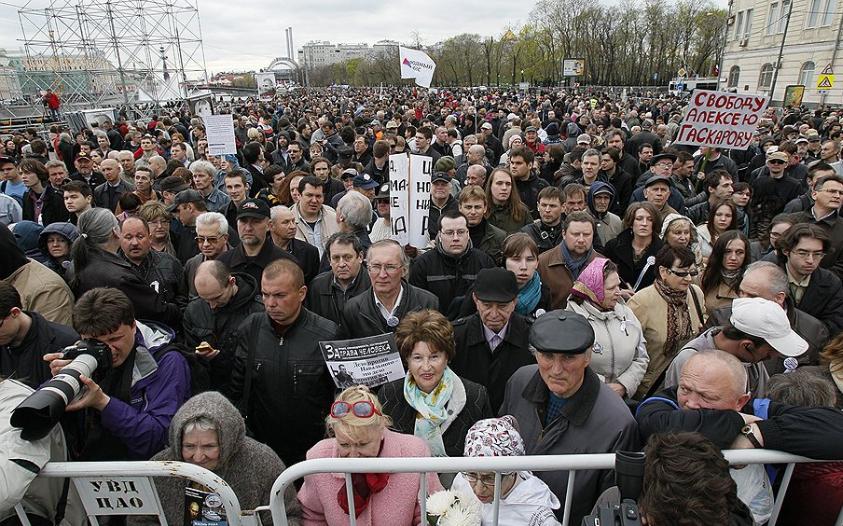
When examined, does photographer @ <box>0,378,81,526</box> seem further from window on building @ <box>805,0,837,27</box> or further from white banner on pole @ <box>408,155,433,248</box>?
window on building @ <box>805,0,837,27</box>

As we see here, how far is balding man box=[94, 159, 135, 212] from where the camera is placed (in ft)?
23.5

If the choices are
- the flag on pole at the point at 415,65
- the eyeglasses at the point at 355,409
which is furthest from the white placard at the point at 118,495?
the flag on pole at the point at 415,65

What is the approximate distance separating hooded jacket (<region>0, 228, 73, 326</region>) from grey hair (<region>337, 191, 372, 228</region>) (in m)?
2.34

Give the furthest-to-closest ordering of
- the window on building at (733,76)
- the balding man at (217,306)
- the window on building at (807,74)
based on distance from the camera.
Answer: the window on building at (733,76), the window on building at (807,74), the balding man at (217,306)

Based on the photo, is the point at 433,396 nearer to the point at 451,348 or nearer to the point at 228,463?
the point at 451,348

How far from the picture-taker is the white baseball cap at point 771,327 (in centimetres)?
257

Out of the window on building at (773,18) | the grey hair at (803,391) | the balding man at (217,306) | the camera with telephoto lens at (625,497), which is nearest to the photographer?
the camera with telephoto lens at (625,497)

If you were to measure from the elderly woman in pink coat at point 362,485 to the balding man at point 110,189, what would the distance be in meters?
6.50

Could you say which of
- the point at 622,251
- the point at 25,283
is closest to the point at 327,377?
the point at 25,283

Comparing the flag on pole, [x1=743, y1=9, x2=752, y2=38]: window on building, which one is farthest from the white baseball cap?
[x1=743, y1=9, x2=752, y2=38]: window on building

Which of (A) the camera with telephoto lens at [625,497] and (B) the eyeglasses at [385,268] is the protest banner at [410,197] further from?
(A) the camera with telephoto lens at [625,497]

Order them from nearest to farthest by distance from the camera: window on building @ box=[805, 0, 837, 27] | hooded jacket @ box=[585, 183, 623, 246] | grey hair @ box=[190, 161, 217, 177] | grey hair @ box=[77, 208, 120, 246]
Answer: grey hair @ box=[77, 208, 120, 246] < hooded jacket @ box=[585, 183, 623, 246] < grey hair @ box=[190, 161, 217, 177] < window on building @ box=[805, 0, 837, 27]

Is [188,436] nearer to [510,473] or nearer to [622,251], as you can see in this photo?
[510,473]

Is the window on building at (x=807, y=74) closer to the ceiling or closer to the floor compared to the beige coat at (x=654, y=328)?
closer to the ceiling
